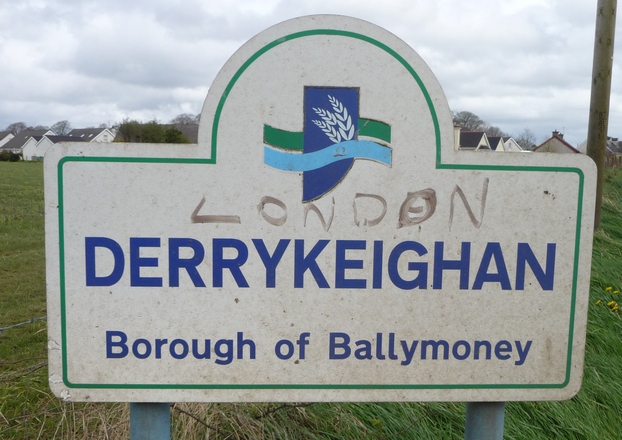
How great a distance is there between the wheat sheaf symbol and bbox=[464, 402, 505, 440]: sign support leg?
1005 millimetres

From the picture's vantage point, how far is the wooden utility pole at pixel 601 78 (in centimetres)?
704

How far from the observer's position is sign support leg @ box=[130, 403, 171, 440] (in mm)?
1785

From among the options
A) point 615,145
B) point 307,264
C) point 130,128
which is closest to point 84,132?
point 130,128

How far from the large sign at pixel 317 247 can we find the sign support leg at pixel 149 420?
72 millimetres

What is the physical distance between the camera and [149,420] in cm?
179

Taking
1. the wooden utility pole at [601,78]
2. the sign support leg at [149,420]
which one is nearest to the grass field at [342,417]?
the sign support leg at [149,420]

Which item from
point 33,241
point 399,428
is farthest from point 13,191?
point 399,428

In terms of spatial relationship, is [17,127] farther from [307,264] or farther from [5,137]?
[307,264]

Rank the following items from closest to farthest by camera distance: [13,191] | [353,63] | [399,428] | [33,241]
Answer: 1. [353,63]
2. [399,428]
3. [33,241]
4. [13,191]

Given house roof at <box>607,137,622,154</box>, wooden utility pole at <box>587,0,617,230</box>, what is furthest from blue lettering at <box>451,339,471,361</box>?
house roof at <box>607,137,622,154</box>

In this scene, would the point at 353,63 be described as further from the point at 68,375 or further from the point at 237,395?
the point at 68,375

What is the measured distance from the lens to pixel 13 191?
21.8 meters

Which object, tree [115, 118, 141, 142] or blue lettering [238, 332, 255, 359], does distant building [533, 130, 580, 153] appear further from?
tree [115, 118, 141, 142]

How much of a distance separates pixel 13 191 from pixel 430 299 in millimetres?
23516
